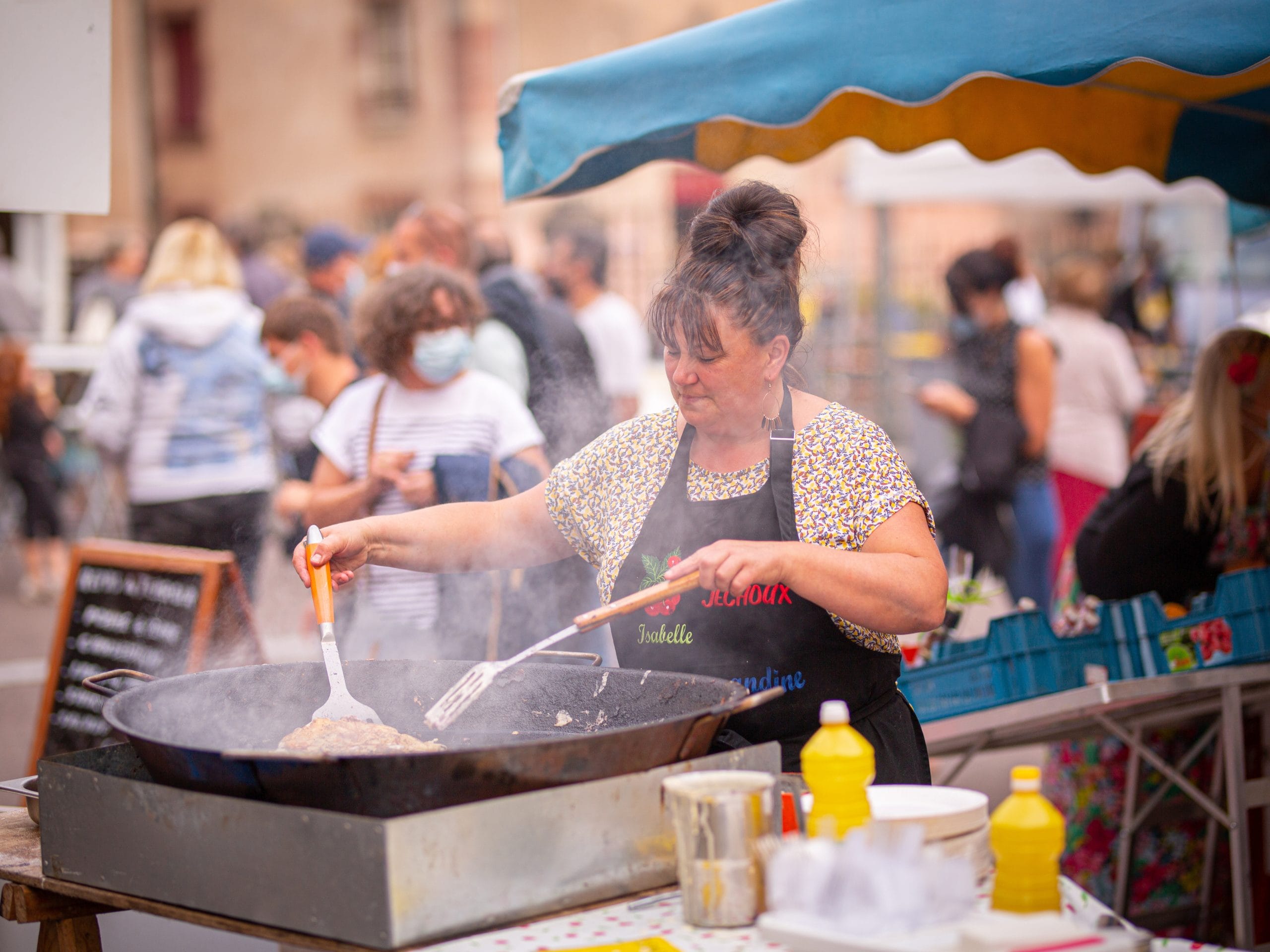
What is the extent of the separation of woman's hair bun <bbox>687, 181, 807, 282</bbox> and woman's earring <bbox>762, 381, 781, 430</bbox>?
0.69ft

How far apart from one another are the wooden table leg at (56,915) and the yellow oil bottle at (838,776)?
115 cm

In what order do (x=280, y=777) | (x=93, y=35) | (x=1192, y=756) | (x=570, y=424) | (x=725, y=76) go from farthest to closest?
(x=570, y=424) → (x=1192, y=756) → (x=725, y=76) → (x=93, y=35) → (x=280, y=777)

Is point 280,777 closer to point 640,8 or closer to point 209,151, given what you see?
point 640,8

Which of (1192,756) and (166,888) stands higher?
(166,888)

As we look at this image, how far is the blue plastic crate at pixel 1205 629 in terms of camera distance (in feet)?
10.2

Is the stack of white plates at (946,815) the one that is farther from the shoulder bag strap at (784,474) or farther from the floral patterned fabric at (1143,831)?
the floral patterned fabric at (1143,831)

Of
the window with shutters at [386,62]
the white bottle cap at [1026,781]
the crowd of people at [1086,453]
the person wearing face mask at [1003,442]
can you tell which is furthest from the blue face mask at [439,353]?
Answer: the window with shutters at [386,62]

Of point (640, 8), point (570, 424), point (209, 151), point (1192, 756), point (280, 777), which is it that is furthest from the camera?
point (209, 151)

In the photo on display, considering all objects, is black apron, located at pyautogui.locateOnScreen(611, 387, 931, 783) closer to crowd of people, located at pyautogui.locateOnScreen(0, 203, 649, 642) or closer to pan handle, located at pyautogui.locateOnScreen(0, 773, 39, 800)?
pan handle, located at pyautogui.locateOnScreen(0, 773, 39, 800)

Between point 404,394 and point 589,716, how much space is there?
1984 millimetres

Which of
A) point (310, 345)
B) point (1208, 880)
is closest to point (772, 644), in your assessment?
point (1208, 880)

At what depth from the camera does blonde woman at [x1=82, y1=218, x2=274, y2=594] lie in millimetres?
5203

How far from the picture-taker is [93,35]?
2.87 m

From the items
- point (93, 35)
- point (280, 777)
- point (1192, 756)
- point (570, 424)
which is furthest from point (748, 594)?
point (570, 424)
